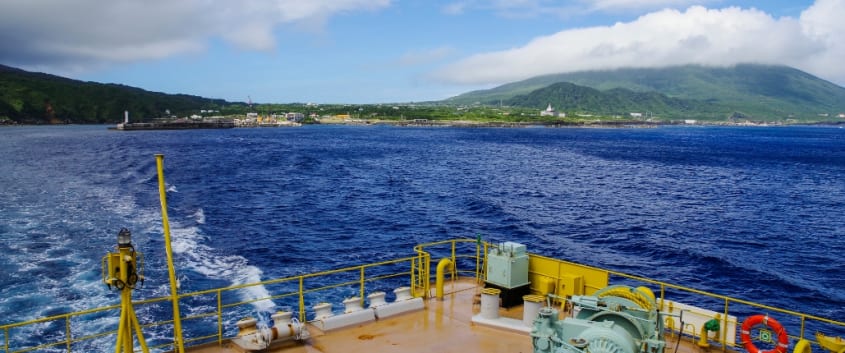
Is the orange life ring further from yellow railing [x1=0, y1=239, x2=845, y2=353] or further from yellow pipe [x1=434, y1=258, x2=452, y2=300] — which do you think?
yellow pipe [x1=434, y1=258, x2=452, y2=300]

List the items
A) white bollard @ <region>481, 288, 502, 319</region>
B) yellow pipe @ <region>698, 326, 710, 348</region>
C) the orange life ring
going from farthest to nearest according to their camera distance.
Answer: white bollard @ <region>481, 288, 502, 319</region>
yellow pipe @ <region>698, 326, 710, 348</region>
the orange life ring

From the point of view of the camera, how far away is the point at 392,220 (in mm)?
49344

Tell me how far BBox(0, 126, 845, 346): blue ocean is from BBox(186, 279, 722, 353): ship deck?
1254 cm

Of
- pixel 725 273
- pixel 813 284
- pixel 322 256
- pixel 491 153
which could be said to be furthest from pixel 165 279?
pixel 491 153

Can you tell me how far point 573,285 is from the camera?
49.4 ft

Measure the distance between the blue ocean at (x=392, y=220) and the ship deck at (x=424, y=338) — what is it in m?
12.5

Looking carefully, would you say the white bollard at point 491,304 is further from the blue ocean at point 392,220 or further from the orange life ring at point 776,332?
the blue ocean at point 392,220

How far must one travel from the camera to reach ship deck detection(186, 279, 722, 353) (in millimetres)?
13023

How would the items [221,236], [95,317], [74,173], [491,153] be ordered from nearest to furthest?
[95,317] < [221,236] < [74,173] < [491,153]

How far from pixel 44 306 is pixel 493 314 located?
20128 millimetres

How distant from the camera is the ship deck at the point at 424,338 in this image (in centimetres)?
1302

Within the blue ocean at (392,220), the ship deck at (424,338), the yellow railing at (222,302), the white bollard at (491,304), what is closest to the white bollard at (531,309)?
the ship deck at (424,338)

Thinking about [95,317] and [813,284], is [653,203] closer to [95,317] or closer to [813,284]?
[813,284]

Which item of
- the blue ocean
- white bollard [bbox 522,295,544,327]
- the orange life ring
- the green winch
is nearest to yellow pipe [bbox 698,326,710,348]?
the orange life ring
